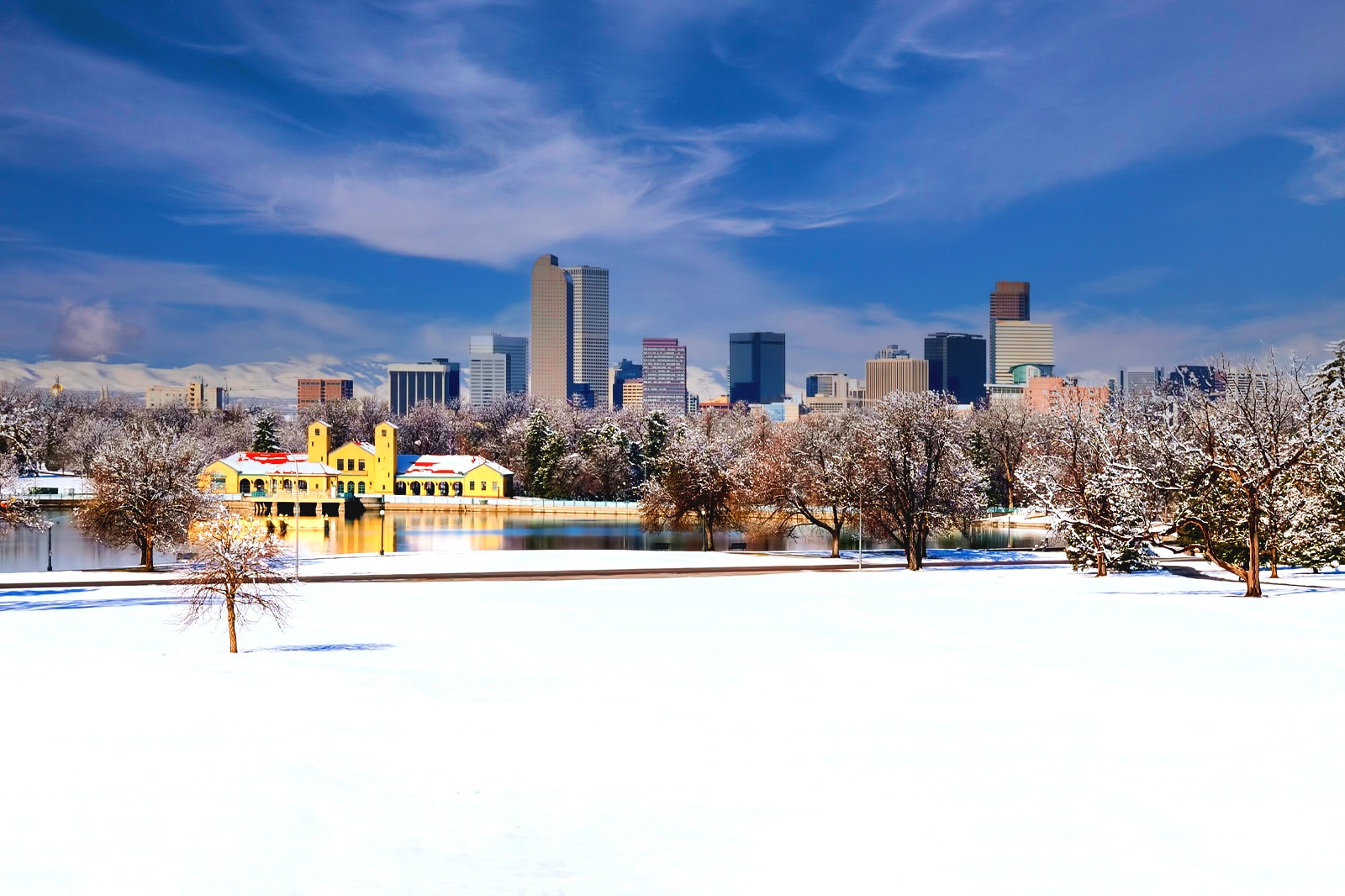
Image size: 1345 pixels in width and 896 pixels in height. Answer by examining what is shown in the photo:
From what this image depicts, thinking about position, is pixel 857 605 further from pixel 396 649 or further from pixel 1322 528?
pixel 1322 528

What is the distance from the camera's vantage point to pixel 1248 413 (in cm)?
4134

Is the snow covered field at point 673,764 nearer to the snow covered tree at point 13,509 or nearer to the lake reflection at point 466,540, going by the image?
the snow covered tree at point 13,509

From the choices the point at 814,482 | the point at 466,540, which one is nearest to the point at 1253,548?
the point at 814,482

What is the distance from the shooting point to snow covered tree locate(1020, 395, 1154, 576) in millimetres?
46844

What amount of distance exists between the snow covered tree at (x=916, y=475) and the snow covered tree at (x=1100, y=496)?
19.0 feet

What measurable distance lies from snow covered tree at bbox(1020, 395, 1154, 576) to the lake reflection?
25466mm

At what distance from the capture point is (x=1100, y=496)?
165 ft

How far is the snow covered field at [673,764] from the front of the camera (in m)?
11.9

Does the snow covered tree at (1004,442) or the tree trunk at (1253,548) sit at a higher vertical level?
the snow covered tree at (1004,442)

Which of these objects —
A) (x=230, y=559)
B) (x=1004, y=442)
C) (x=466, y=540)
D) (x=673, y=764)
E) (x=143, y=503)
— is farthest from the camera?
(x=1004, y=442)

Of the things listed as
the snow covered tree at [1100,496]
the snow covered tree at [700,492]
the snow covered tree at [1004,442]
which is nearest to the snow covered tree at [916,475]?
the snow covered tree at [1100,496]

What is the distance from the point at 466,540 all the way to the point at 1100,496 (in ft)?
178

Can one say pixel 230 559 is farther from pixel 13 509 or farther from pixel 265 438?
pixel 265 438

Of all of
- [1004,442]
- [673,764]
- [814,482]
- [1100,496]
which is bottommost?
[673,764]
